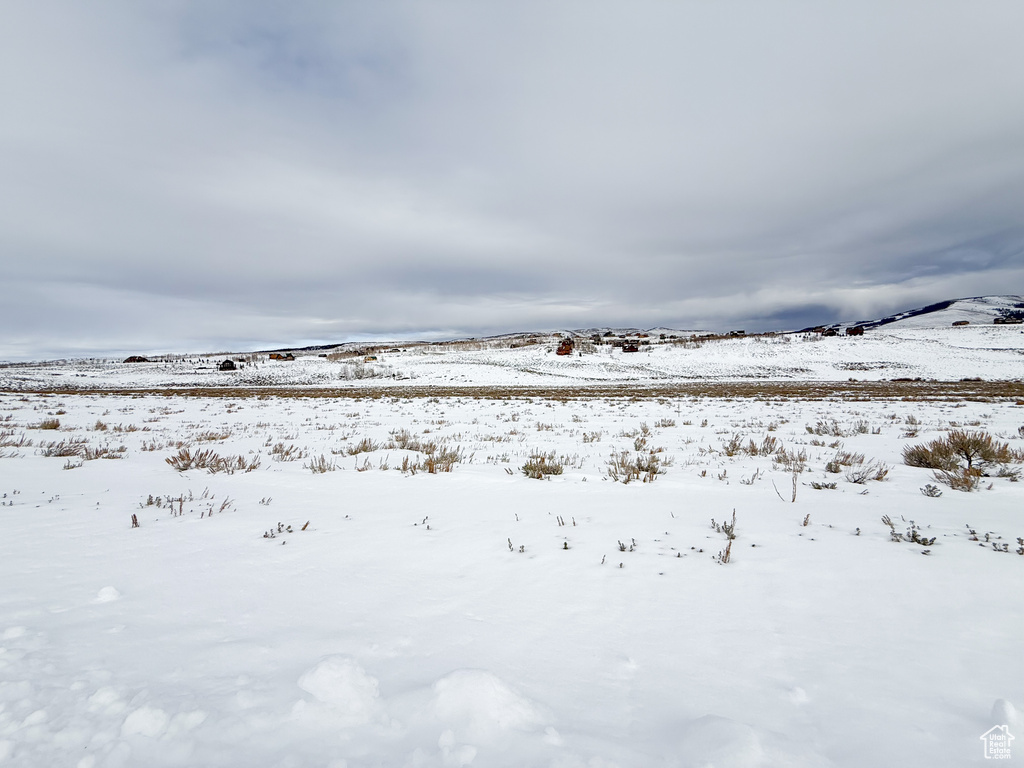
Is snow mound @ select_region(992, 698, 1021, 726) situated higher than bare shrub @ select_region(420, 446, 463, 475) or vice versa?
snow mound @ select_region(992, 698, 1021, 726)

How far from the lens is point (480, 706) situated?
1408 mm

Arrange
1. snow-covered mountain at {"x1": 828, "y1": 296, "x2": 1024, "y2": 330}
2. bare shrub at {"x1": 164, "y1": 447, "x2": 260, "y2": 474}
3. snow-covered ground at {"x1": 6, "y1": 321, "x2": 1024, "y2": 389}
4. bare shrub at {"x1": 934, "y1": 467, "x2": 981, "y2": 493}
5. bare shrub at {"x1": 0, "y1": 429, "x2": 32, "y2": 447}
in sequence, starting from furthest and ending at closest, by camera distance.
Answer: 1. snow-covered mountain at {"x1": 828, "y1": 296, "x2": 1024, "y2": 330}
2. snow-covered ground at {"x1": 6, "y1": 321, "x2": 1024, "y2": 389}
3. bare shrub at {"x1": 0, "y1": 429, "x2": 32, "y2": 447}
4. bare shrub at {"x1": 164, "y1": 447, "x2": 260, "y2": 474}
5. bare shrub at {"x1": 934, "y1": 467, "x2": 981, "y2": 493}

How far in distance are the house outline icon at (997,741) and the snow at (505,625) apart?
2 centimetres

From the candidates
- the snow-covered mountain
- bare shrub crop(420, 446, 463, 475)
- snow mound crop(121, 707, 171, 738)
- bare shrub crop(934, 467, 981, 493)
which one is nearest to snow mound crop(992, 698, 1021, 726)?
snow mound crop(121, 707, 171, 738)

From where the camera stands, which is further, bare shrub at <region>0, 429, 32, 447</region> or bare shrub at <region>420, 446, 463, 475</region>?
bare shrub at <region>0, 429, 32, 447</region>

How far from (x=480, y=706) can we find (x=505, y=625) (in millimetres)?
602

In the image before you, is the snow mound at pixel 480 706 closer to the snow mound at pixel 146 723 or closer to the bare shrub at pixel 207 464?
the snow mound at pixel 146 723

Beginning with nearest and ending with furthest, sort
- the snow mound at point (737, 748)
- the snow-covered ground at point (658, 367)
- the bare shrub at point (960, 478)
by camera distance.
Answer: the snow mound at point (737, 748)
the bare shrub at point (960, 478)
the snow-covered ground at point (658, 367)

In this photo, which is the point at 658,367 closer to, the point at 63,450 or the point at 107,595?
the point at 63,450

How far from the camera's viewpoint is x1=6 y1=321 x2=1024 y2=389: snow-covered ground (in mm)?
47406

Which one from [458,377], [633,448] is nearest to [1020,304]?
[458,377]

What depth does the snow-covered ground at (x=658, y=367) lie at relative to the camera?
47.4m

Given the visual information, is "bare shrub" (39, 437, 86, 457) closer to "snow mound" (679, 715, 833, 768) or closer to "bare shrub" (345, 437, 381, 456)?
"bare shrub" (345, 437, 381, 456)

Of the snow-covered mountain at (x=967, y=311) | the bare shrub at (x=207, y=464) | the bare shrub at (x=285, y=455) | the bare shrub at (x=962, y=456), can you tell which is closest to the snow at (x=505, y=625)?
the bare shrub at (x=962, y=456)
